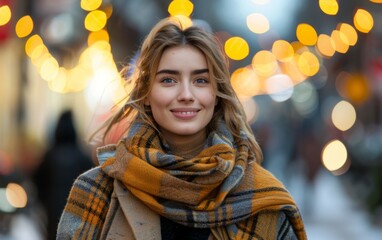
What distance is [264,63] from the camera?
40.9 metres

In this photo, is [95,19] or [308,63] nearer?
[95,19]

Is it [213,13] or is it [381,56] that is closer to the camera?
[381,56]

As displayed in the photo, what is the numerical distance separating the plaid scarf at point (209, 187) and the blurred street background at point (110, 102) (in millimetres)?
6396

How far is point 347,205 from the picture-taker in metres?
22.9

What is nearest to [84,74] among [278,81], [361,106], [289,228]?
[361,106]

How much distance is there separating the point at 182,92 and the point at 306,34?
19.2 m

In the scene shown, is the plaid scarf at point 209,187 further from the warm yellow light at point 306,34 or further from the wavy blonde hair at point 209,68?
the warm yellow light at point 306,34

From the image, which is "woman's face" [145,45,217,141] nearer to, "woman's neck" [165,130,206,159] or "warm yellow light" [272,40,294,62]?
"woman's neck" [165,130,206,159]

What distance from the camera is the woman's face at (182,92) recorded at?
445 cm

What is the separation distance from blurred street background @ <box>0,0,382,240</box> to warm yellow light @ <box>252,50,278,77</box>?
7080 millimetres

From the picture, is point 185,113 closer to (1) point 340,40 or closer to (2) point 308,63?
(1) point 340,40

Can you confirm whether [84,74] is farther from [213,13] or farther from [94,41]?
[213,13]

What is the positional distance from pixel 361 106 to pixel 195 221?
1101 inches

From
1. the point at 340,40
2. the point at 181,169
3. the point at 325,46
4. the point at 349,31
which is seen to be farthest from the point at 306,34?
the point at 181,169
